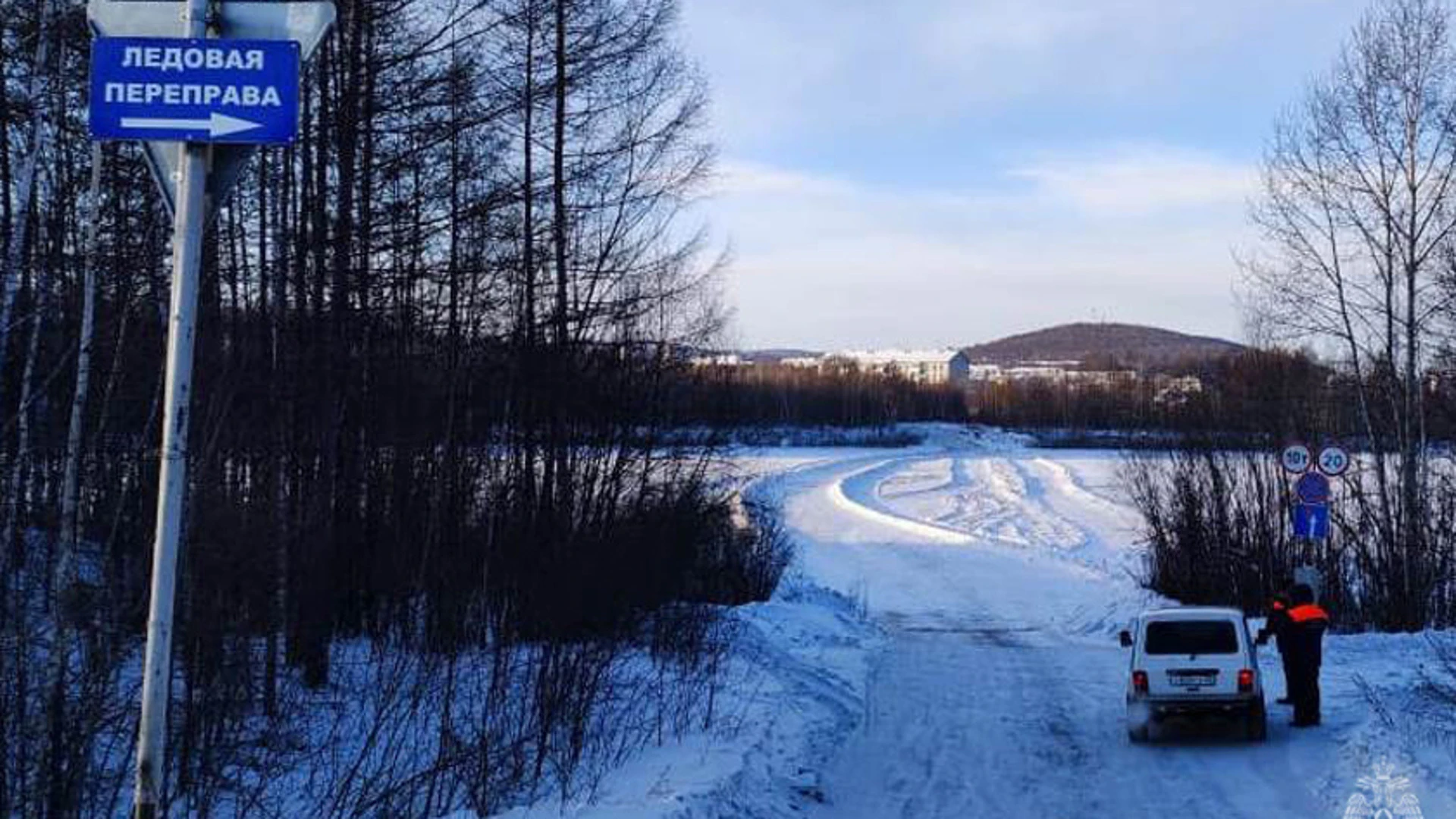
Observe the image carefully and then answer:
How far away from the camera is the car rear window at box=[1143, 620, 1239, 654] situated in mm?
17188

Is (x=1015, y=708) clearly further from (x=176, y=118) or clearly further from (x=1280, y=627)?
(x=176, y=118)

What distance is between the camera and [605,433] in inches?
877

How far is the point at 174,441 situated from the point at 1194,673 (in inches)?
548

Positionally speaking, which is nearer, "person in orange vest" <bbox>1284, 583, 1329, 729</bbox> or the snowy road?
the snowy road

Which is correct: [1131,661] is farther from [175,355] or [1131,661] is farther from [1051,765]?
[175,355]

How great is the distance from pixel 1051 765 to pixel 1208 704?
2.66 m

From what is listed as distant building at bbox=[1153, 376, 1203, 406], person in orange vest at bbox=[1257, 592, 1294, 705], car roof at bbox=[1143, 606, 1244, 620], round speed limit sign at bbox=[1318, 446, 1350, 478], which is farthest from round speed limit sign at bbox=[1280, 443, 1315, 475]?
distant building at bbox=[1153, 376, 1203, 406]

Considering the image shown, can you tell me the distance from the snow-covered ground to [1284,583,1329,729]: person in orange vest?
350 mm

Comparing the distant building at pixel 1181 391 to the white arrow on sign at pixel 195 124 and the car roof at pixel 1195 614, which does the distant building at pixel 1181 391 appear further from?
the white arrow on sign at pixel 195 124

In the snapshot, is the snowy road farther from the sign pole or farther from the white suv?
the sign pole

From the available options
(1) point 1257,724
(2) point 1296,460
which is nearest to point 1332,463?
(2) point 1296,460

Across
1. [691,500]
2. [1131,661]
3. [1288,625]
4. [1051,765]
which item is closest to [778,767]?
[1051,765]

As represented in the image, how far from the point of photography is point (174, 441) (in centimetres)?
552

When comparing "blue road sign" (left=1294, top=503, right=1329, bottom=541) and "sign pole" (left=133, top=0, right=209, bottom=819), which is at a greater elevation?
"sign pole" (left=133, top=0, right=209, bottom=819)
